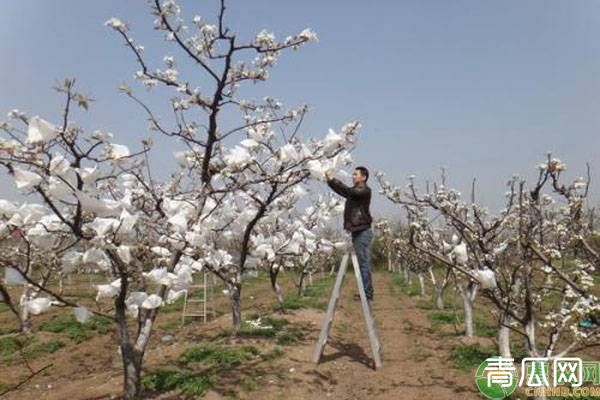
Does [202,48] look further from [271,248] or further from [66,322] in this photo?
[66,322]

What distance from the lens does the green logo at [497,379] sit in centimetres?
612

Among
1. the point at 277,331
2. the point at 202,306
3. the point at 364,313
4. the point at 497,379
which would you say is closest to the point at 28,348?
the point at 277,331

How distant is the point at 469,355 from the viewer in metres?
8.29

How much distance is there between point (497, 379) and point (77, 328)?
9.65 metres

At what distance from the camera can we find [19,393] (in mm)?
7531

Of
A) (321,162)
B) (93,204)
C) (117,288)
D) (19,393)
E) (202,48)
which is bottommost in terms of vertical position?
(19,393)

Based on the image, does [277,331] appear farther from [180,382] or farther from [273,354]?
[180,382]

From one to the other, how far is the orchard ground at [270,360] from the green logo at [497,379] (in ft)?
0.59

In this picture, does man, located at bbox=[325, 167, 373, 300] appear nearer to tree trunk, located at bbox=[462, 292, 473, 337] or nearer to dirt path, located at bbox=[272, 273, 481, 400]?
dirt path, located at bbox=[272, 273, 481, 400]

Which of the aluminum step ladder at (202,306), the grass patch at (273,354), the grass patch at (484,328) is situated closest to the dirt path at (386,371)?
the grass patch at (273,354)

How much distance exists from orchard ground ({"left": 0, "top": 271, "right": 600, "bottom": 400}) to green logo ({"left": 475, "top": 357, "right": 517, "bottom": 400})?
181 millimetres

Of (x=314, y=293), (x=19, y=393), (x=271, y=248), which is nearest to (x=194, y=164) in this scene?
(x=271, y=248)

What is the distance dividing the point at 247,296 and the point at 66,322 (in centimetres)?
875

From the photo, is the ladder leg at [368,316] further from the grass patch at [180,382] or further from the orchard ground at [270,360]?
the grass patch at [180,382]
